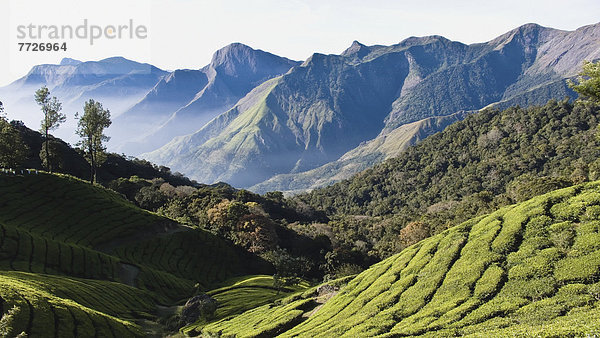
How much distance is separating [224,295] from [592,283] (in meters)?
54.1

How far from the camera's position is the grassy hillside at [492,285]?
A: 21.0 meters

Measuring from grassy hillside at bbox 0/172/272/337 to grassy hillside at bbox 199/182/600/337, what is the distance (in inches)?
746

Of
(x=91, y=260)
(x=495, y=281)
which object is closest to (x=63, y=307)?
(x=91, y=260)

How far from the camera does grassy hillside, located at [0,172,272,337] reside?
37094 mm

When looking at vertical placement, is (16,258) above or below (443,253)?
below

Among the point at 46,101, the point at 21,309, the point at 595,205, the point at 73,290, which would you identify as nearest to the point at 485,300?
the point at 595,205

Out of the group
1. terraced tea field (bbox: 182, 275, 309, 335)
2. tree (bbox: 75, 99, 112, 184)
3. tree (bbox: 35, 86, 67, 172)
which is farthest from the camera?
tree (bbox: 75, 99, 112, 184)

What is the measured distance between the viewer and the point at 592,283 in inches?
854

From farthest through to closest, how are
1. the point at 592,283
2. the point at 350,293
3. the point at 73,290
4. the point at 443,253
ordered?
the point at 73,290, the point at 350,293, the point at 443,253, the point at 592,283

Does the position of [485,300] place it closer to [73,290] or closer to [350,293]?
[350,293]

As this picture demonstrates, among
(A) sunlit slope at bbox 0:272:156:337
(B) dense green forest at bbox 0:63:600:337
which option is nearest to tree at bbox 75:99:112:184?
(B) dense green forest at bbox 0:63:600:337

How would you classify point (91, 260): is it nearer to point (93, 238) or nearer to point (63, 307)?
point (93, 238)

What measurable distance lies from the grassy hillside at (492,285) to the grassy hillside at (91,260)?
1896 cm

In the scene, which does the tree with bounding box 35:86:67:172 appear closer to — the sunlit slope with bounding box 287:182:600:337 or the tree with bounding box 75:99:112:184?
the tree with bounding box 75:99:112:184
